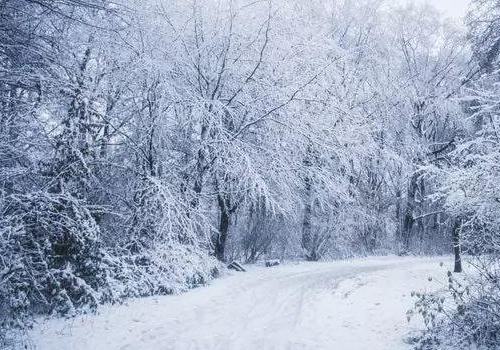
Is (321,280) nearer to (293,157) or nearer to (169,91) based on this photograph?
(293,157)

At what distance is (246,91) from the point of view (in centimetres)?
1335

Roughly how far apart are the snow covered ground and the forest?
565mm

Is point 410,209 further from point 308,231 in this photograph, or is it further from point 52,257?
point 52,257

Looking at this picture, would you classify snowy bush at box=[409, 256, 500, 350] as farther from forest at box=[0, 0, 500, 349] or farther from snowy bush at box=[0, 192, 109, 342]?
snowy bush at box=[0, 192, 109, 342]

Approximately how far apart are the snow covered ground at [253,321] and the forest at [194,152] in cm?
57

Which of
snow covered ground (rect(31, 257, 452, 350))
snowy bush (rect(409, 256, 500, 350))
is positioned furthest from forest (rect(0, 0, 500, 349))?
snow covered ground (rect(31, 257, 452, 350))

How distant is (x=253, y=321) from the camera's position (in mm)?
8000

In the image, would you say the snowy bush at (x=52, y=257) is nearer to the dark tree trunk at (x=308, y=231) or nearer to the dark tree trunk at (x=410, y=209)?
the dark tree trunk at (x=308, y=231)

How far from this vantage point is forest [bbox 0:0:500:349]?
6535 millimetres

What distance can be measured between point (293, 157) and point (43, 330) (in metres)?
9.00

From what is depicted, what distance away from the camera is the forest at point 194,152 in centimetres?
654

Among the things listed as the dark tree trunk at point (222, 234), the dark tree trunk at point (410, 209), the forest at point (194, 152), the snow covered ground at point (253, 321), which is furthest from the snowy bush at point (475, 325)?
the dark tree trunk at point (410, 209)

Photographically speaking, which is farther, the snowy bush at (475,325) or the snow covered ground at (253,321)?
the snow covered ground at (253,321)

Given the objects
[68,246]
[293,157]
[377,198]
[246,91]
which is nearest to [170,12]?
[246,91]
